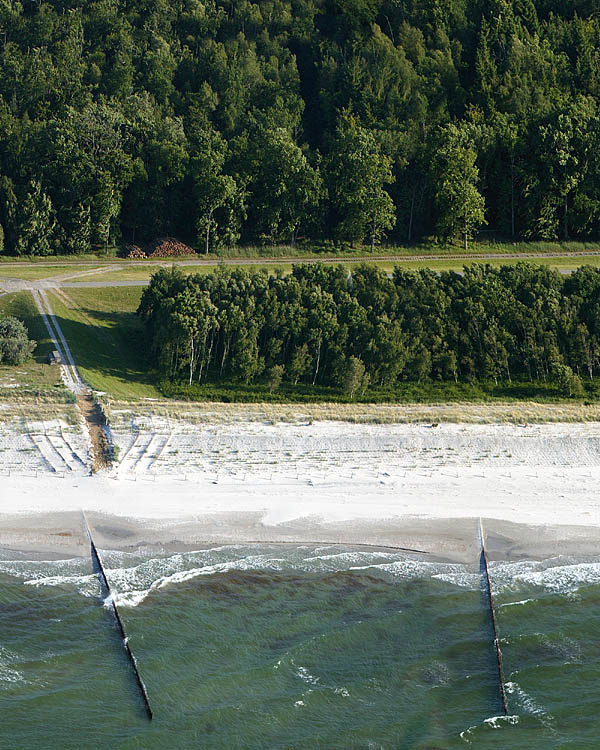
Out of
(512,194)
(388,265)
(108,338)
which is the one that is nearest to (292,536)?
(108,338)

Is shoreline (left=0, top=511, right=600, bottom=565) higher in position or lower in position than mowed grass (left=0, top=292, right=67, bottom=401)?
lower

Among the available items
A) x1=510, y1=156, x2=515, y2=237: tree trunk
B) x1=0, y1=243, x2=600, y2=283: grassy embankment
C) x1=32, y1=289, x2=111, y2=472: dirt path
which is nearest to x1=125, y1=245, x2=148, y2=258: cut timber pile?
x1=0, y1=243, x2=600, y2=283: grassy embankment

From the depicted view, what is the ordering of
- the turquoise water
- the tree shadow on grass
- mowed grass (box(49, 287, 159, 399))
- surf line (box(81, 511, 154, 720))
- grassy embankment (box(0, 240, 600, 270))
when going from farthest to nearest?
grassy embankment (box(0, 240, 600, 270))
the tree shadow on grass
mowed grass (box(49, 287, 159, 399))
surf line (box(81, 511, 154, 720))
the turquoise water

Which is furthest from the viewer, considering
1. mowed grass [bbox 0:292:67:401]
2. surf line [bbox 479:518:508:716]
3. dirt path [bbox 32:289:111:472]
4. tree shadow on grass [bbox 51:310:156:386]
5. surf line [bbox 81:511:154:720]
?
tree shadow on grass [bbox 51:310:156:386]

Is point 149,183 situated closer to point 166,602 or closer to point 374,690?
point 166,602

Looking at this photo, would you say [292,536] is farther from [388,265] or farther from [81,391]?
[388,265]

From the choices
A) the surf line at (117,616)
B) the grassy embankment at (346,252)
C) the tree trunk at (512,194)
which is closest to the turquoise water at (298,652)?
the surf line at (117,616)

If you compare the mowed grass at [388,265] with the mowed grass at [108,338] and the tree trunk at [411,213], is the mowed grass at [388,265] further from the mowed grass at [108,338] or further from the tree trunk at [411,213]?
the tree trunk at [411,213]

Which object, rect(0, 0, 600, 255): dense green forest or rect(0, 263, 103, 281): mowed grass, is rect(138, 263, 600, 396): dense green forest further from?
rect(0, 0, 600, 255): dense green forest

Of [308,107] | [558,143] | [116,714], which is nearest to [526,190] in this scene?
[558,143]
